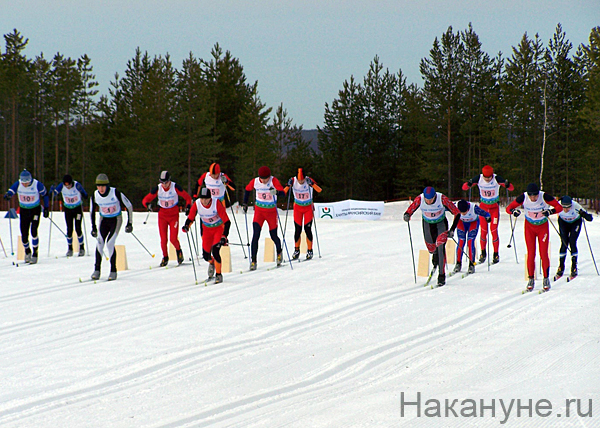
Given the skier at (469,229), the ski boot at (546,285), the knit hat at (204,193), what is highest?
the knit hat at (204,193)

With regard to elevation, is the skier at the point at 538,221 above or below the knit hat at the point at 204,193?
below

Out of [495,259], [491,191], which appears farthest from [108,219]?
[495,259]

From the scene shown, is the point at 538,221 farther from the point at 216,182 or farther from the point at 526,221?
the point at 216,182

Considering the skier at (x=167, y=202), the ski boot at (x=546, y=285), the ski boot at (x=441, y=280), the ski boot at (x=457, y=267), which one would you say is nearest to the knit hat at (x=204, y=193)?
the skier at (x=167, y=202)

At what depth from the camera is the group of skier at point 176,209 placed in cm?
1037

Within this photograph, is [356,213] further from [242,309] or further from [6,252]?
[242,309]

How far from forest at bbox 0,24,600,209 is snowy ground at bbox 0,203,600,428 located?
1109 inches

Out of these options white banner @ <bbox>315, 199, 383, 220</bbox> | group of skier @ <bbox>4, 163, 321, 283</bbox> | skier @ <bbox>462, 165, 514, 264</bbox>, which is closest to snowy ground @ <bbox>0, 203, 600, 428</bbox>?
group of skier @ <bbox>4, 163, 321, 283</bbox>

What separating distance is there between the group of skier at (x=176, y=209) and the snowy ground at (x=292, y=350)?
2.64ft

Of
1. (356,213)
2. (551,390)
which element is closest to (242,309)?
(551,390)

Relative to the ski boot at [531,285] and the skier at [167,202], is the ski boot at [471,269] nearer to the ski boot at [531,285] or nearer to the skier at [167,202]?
the ski boot at [531,285]

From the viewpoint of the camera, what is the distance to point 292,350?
20.7ft

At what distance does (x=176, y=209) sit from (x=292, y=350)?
652 cm

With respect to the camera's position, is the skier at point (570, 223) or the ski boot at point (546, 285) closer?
the ski boot at point (546, 285)
